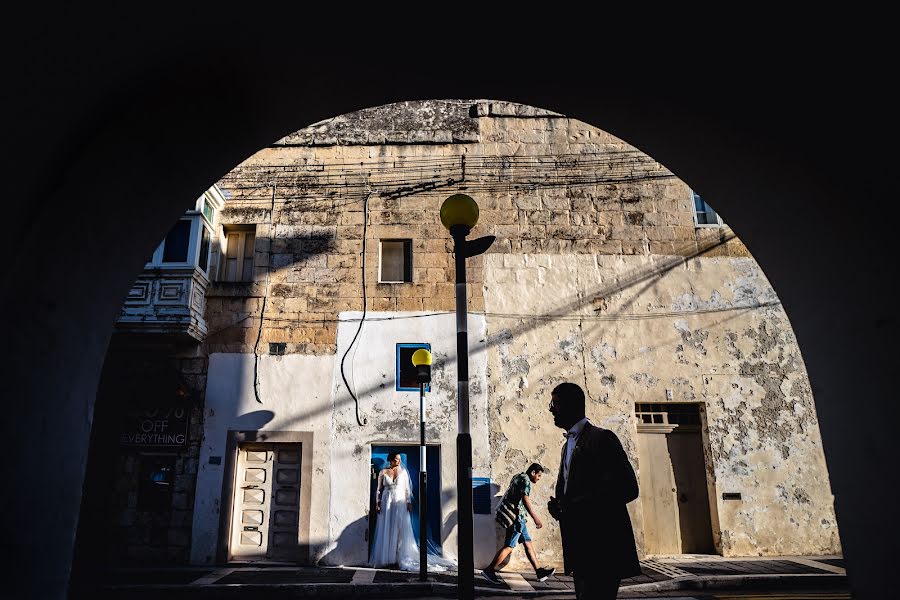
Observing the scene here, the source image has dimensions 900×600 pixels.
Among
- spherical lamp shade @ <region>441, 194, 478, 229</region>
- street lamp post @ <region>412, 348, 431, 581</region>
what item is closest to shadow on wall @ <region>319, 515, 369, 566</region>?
street lamp post @ <region>412, 348, 431, 581</region>

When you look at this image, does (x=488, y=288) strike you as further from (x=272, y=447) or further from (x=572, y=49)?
(x=572, y=49)

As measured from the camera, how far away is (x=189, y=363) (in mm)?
11406

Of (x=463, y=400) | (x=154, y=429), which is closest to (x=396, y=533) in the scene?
(x=154, y=429)

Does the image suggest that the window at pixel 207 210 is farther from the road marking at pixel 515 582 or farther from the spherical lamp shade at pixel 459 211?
the road marking at pixel 515 582

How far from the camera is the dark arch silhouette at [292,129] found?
208 cm

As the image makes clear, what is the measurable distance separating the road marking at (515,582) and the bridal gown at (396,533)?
0.97m

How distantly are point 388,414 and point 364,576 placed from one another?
290 cm

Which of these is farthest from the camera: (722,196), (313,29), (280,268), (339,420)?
(280,268)

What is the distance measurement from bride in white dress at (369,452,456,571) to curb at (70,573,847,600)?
5.47 feet

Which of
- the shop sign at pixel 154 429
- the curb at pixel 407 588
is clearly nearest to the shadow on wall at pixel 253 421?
the shop sign at pixel 154 429

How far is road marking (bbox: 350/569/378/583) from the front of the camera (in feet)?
29.0

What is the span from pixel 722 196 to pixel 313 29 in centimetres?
209

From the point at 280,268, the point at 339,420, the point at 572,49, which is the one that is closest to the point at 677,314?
the point at 339,420

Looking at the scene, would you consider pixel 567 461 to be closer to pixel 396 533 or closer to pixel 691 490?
pixel 396 533
